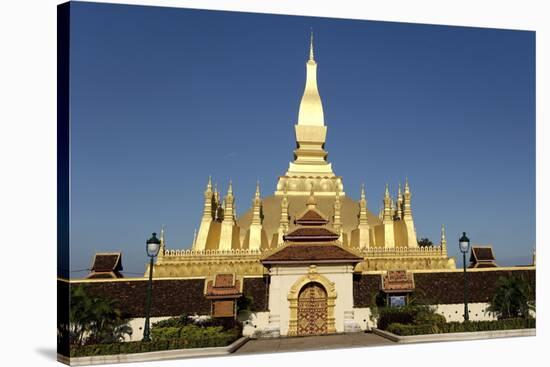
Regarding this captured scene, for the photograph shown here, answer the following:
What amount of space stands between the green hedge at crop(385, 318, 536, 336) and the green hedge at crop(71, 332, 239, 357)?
3215mm

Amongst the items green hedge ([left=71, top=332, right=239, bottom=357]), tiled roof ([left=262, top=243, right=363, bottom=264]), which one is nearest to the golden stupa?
tiled roof ([left=262, top=243, right=363, bottom=264])

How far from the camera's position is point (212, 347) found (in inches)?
584

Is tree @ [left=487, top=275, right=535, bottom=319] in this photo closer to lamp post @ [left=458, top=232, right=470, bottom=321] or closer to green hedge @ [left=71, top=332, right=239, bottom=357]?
lamp post @ [left=458, top=232, right=470, bottom=321]

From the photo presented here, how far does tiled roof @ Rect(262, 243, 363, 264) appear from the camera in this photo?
16031 millimetres

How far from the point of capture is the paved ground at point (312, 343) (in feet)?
50.1

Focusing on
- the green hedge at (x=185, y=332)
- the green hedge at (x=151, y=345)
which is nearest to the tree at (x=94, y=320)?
the green hedge at (x=151, y=345)

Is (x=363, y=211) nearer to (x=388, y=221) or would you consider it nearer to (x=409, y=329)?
(x=388, y=221)

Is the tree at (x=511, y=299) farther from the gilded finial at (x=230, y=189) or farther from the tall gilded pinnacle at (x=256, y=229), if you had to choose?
the gilded finial at (x=230, y=189)

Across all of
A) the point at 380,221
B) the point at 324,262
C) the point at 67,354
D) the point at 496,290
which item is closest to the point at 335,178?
the point at 380,221

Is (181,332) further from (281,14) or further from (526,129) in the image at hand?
(526,129)

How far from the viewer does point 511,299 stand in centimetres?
1744

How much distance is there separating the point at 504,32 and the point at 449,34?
1232mm

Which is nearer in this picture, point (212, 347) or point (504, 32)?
point (212, 347)

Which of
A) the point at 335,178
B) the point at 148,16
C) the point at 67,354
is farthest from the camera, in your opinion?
the point at 335,178
